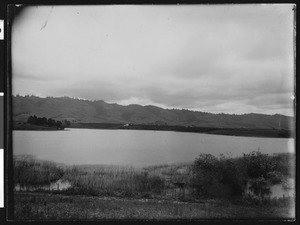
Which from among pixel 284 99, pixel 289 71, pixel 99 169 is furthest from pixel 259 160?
pixel 99 169

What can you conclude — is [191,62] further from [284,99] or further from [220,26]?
[284,99]

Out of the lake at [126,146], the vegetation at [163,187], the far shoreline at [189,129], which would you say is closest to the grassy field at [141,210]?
the vegetation at [163,187]

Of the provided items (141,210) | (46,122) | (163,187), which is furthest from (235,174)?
(46,122)

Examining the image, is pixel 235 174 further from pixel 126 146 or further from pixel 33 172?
pixel 33 172

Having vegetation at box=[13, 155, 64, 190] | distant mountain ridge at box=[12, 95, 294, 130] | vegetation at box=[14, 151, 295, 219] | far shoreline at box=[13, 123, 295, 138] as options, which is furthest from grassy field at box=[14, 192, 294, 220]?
distant mountain ridge at box=[12, 95, 294, 130]

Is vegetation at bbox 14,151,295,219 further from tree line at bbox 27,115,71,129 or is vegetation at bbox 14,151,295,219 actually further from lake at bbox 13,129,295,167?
tree line at bbox 27,115,71,129
